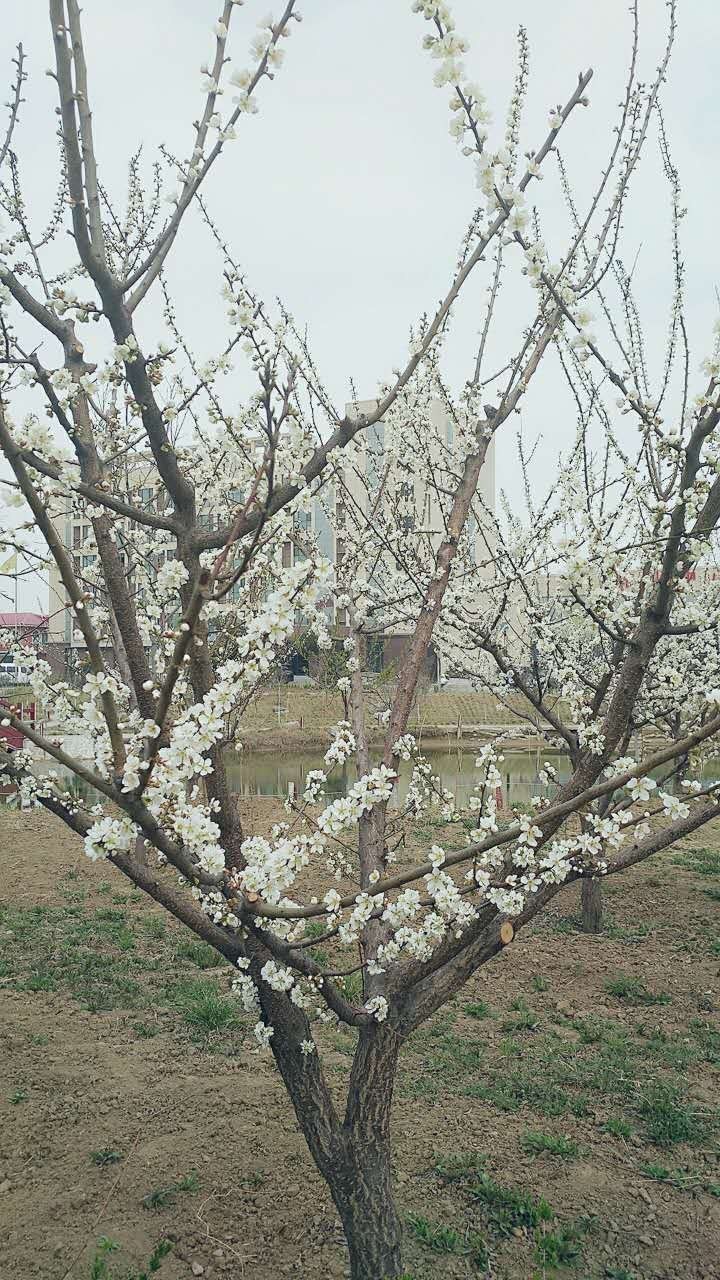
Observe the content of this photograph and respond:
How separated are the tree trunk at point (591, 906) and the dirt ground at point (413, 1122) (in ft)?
0.44

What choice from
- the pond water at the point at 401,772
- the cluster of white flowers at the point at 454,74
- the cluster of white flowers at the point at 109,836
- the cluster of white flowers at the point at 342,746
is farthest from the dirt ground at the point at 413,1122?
the pond water at the point at 401,772

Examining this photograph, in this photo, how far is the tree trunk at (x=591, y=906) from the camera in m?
6.21

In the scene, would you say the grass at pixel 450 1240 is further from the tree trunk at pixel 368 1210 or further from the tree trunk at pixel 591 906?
the tree trunk at pixel 591 906

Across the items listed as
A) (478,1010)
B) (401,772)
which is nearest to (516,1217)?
(478,1010)

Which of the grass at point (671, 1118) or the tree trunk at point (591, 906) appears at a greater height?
the tree trunk at point (591, 906)

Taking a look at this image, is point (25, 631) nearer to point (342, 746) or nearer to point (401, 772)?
point (342, 746)

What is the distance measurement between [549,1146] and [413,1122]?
0.61m

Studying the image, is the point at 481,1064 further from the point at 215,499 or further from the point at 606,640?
the point at 215,499

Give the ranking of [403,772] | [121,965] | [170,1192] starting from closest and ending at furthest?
[170,1192] < [121,965] < [403,772]

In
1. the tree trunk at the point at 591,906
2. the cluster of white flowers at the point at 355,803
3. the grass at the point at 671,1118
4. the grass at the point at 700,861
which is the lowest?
the grass at the point at 671,1118

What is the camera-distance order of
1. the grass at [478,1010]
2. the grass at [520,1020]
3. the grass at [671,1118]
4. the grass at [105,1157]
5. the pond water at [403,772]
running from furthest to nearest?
the pond water at [403,772]
the grass at [478,1010]
the grass at [520,1020]
the grass at [671,1118]
the grass at [105,1157]

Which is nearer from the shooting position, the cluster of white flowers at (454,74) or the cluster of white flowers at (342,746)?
the cluster of white flowers at (454,74)

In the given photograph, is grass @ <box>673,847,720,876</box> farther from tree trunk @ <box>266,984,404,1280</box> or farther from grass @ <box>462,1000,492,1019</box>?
tree trunk @ <box>266,984,404,1280</box>

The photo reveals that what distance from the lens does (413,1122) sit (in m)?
3.73
